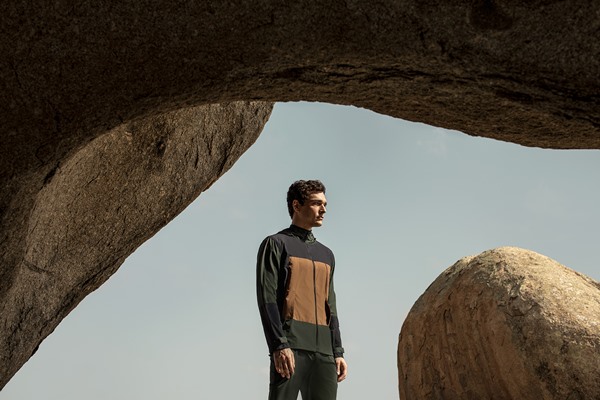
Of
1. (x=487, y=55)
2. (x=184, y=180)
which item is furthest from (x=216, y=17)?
(x=184, y=180)

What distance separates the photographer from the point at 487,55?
2.24 m

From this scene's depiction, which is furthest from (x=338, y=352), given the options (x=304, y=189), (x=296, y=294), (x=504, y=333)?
(x=504, y=333)

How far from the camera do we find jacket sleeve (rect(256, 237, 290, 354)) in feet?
12.5

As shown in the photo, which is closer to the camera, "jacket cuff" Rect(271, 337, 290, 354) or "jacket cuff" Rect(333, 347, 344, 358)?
"jacket cuff" Rect(271, 337, 290, 354)

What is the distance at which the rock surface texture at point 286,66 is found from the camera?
2.23 m

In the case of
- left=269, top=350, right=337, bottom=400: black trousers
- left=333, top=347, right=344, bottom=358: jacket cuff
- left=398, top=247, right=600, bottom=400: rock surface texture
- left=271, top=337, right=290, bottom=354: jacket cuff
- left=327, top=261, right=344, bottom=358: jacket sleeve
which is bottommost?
left=269, top=350, right=337, bottom=400: black trousers

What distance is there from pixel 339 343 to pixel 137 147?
5.18 feet

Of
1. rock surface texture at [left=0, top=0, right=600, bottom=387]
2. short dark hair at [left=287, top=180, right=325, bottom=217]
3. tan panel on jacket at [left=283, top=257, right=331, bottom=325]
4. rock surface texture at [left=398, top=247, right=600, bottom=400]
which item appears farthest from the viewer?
rock surface texture at [left=398, top=247, right=600, bottom=400]

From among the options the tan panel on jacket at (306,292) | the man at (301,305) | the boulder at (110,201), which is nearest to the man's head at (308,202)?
the man at (301,305)

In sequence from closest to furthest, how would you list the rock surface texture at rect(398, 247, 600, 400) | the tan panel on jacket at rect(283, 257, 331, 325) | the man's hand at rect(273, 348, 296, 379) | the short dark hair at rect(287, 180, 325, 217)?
1. the man's hand at rect(273, 348, 296, 379)
2. the tan panel on jacket at rect(283, 257, 331, 325)
3. the short dark hair at rect(287, 180, 325, 217)
4. the rock surface texture at rect(398, 247, 600, 400)

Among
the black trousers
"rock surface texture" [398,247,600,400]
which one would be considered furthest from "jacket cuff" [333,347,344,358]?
"rock surface texture" [398,247,600,400]

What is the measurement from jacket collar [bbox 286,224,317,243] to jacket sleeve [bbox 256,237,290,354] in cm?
17

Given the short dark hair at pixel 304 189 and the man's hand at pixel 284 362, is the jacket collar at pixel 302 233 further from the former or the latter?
the man's hand at pixel 284 362

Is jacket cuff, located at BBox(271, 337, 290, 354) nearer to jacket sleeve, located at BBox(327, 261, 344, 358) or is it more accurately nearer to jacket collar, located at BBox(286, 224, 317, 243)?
jacket sleeve, located at BBox(327, 261, 344, 358)
